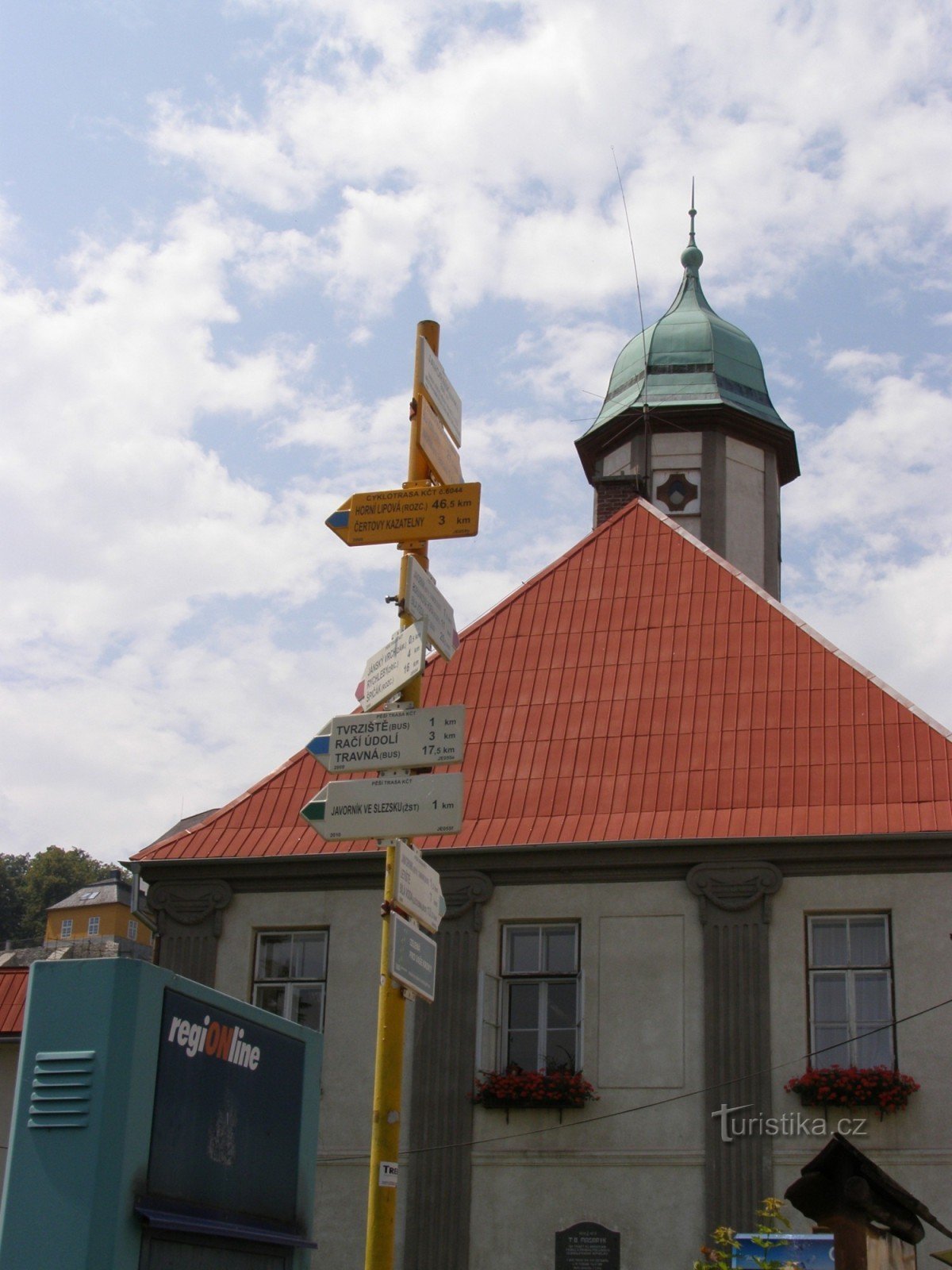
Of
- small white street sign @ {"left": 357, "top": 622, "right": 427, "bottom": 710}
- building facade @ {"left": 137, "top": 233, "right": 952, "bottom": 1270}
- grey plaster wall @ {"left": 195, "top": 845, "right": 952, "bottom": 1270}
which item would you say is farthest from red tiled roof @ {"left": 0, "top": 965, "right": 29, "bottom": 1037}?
small white street sign @ {"left": 357, "top": 622, "right": 427, "bottom": 710}

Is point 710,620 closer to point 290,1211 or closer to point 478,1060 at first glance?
point 478,1060

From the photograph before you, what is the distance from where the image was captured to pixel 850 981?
56.7ft

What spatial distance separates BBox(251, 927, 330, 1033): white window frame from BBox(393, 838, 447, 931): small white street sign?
32.6 feet

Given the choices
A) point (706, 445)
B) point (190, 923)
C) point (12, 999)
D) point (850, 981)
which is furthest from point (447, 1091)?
point (706, 445)

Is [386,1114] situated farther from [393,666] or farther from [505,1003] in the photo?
[505,1003]

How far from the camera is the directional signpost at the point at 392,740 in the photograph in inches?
352

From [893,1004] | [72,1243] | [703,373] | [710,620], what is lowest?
[72,1243]

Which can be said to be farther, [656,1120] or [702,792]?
[702,792]

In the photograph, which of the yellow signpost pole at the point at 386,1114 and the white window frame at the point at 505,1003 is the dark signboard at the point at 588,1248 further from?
the yellow signpost pole at the point at 386,1114

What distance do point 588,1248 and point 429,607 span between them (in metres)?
9.93

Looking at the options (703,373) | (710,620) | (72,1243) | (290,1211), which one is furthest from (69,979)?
(703,373)

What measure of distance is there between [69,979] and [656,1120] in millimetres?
10290

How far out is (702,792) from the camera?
18.6m

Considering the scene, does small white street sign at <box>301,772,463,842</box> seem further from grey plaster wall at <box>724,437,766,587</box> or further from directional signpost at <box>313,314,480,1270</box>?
grey plaster wall at <box>724,437,766,587</box>
